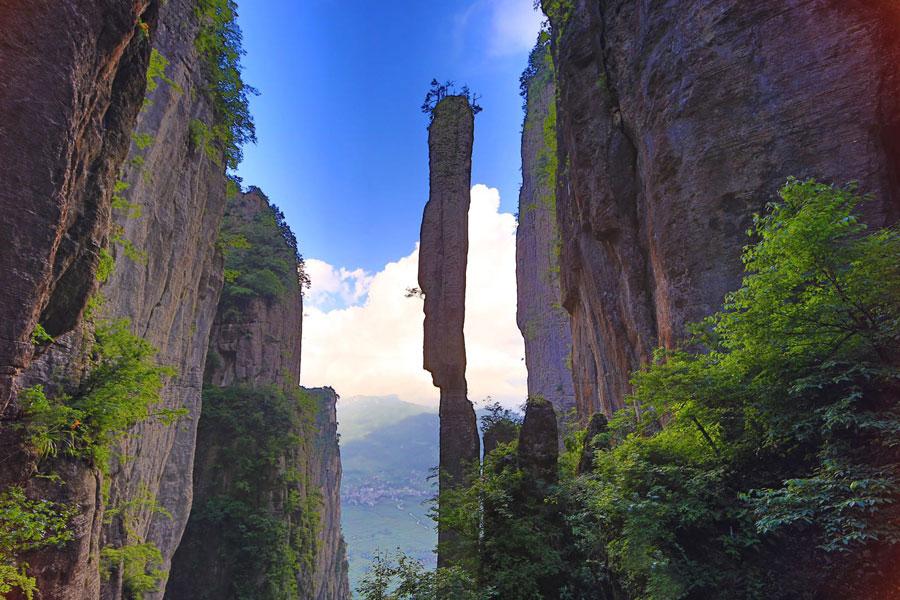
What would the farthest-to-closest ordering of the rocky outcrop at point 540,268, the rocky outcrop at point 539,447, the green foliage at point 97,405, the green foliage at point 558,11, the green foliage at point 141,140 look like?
1. the rocky outcrop at point 540,268
2. the green foliage at point 558,11
3. the green foliage at point 141,140
4. the rocky outcrop at point 539,447
5. the green foliage at point 97,405

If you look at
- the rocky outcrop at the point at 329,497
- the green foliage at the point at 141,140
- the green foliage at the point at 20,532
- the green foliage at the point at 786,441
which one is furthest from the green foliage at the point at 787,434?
the rocky outcrop at the point at 329,497

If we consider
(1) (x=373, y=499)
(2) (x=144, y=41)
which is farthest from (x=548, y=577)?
(1) (x=373, y=499)

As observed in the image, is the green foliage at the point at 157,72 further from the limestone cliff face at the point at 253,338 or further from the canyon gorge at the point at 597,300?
the limestone cliff face at the point at 253,338

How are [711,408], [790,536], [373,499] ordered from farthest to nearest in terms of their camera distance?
[373,499] → [711,408] → [790,536]

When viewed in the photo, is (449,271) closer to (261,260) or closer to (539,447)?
(539,447)

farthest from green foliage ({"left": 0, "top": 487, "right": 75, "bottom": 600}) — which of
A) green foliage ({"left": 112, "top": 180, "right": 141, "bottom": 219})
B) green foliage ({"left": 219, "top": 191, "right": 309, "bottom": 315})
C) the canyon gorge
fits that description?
green foliage ({"left": 219, "top": 191, "right": 309, "bottom": 315})

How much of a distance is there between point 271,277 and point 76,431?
26330 millimetres

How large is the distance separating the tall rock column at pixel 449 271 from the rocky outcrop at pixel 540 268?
12.7 metres

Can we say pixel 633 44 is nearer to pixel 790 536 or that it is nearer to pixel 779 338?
pixel 779 338

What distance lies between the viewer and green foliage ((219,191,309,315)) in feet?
102

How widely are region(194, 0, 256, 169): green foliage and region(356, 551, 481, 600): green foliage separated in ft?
51.1

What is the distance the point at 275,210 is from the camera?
Answer: 36.8 m

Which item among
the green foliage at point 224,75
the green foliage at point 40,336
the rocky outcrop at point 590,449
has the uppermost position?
the green foliage at point 224,75

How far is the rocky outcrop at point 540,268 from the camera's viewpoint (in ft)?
100
